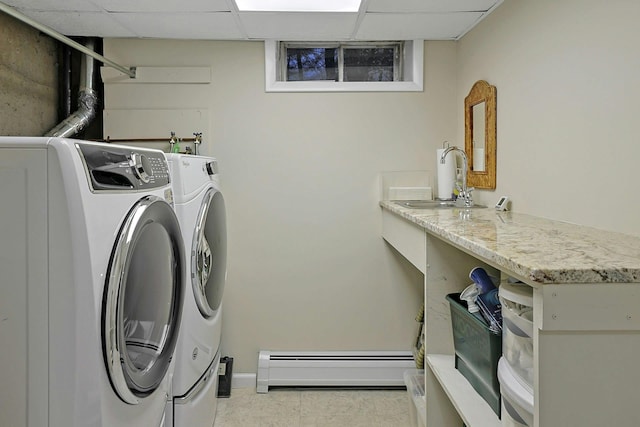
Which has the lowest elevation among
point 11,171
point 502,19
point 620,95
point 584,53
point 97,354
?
point 97,354

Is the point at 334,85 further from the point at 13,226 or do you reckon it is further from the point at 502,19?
the point at 13,226

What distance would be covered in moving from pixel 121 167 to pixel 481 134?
1994mm

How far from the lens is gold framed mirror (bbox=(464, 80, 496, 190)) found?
2508 mm

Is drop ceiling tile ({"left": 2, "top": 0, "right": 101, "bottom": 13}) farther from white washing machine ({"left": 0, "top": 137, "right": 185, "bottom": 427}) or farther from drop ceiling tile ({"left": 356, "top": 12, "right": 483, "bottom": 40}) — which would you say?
white washing machine ({"left": 0, "top": 137, "right": 185, "bottom": 427})

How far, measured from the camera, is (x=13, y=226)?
1115mm

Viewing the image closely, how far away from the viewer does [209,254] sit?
2.33m

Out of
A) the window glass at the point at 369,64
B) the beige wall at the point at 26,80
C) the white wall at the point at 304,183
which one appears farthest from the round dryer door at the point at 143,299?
the window glass at the point at 369,64

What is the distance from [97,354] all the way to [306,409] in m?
1.82

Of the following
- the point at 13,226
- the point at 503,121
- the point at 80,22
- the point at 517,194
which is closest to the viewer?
the point at 13,226

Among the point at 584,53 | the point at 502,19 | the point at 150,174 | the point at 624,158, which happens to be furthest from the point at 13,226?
the point at 502,19

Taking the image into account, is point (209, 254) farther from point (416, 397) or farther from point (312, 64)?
point (312, 64)

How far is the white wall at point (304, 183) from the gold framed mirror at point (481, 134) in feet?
0.78

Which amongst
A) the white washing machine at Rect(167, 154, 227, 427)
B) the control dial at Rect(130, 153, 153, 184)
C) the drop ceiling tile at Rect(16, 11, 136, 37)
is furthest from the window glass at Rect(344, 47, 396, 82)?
the control dial at Rect(130, 153, 153, 184)

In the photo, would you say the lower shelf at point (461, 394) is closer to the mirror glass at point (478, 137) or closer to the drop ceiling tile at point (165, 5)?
the mirror glass at point (478, 137)
